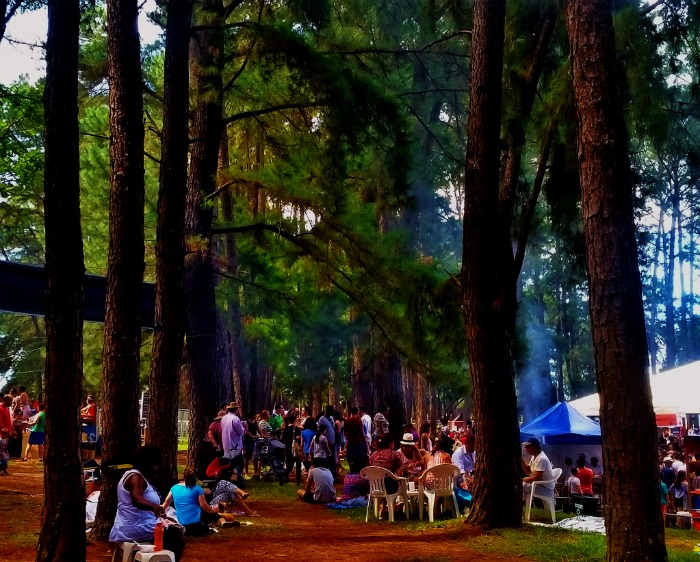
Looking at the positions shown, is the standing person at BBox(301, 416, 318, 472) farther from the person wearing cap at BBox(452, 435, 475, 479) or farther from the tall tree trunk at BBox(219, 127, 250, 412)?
the person wearing cap at BBox(452, 435, 475, 479)

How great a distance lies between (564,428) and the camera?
1534cm

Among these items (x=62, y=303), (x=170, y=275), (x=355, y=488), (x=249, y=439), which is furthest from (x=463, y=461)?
(x=62, y=303)

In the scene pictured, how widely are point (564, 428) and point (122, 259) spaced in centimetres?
1016

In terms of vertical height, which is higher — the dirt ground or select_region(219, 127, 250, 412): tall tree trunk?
select_region(219, 127, 250, 412): tall tree trunk

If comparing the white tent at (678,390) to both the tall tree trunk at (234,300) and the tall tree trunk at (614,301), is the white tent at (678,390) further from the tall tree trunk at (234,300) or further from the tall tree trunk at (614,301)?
the tall tree trunk at (234,300)

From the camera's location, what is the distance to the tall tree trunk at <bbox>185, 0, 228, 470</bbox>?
12695 millimetres

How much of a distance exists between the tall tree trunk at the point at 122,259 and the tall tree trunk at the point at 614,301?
15.3 feet

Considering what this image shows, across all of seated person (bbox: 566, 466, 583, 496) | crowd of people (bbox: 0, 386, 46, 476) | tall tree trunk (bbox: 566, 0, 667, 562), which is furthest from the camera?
crowd of people (bbox: 0, 386, 46, 476)

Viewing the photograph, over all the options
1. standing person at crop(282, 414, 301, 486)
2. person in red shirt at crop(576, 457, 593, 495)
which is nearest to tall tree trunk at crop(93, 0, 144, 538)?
person in red shirt at crop(576, 457, 593, 495)

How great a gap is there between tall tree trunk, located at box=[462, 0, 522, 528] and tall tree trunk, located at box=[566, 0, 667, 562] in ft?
13.2

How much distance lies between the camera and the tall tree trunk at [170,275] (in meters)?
9.36

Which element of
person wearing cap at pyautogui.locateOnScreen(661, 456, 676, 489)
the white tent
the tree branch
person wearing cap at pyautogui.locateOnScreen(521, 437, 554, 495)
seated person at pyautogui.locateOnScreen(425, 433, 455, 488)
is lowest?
person wearing cap at pyautogui.locateOnScreen(661, 456, 676, 489)

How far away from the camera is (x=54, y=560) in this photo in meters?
5.74

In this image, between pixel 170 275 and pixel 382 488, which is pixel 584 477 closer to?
pixel 382 488
